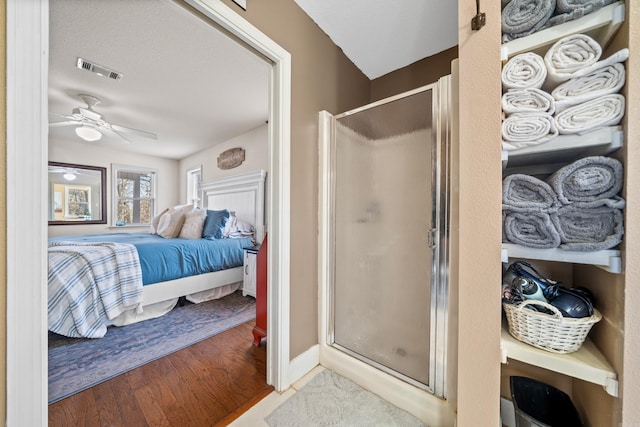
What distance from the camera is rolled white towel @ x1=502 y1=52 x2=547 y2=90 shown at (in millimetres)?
765

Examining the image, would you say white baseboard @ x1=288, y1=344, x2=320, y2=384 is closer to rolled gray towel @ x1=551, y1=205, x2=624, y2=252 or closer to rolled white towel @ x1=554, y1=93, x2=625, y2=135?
rolled gray towel @ x1=551, y1=205, x2=624, y2=252

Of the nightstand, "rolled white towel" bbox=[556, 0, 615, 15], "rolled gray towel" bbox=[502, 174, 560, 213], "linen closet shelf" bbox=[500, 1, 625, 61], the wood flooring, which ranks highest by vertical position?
"rolled white towel" bbox=[556, 0, 615, 15]

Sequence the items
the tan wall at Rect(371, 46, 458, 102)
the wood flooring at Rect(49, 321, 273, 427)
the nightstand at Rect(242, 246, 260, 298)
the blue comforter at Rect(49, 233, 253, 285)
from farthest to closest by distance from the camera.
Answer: the nightstand at Rect(242, 246, 260, 298) < the blue comforter at Rect(49, 233, 253, 285) < the tan wall at Rect(371, 46, 458, 102) < the wood flooring at Rect(49, 321, 273, 427)

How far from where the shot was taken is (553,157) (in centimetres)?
92

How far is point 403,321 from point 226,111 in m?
2.98

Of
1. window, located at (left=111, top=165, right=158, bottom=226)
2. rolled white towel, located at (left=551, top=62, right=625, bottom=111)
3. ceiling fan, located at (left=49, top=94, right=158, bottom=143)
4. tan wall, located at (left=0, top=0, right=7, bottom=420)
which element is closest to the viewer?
tan wall, located at (left=0, top=0, right=7, bottom=420)

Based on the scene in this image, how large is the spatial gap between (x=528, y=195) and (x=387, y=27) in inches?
54.2

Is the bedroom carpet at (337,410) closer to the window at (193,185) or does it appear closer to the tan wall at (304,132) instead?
the tan wall at (304,132)

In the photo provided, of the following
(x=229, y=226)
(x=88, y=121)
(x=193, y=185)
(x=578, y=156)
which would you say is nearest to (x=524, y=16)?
(x=578, y=156)

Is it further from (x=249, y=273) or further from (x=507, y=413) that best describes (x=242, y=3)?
(x=249, y=273)

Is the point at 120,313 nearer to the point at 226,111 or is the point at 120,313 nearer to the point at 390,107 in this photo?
the point at 226,111

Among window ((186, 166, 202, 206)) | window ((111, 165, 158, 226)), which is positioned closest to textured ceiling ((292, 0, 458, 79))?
window ((186, 166, 202, 206))

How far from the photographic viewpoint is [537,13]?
780 millimetres

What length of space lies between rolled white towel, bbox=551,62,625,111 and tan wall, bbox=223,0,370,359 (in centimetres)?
113
